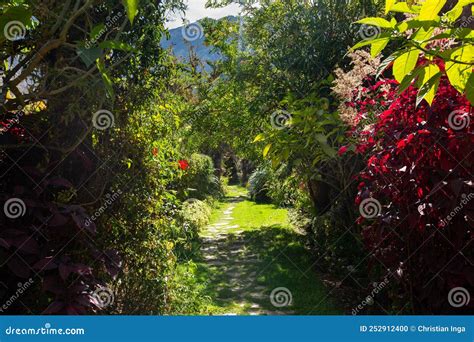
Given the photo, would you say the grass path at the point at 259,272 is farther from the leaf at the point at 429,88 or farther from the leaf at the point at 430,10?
the leaf at the point at 430,10

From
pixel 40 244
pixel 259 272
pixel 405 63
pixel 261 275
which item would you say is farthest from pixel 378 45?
pixel 259 272

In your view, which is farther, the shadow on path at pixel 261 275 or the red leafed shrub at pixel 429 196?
the shadow on path at pixel 261 275

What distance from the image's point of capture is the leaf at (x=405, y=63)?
118 centimetres

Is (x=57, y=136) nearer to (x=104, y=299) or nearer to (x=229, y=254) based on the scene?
(x=104, y=299)

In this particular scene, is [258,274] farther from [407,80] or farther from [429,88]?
[407,80]

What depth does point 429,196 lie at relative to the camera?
2.88m

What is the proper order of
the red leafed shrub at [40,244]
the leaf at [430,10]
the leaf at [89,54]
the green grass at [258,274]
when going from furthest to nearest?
1. the green grass at [258,274]
2. the red leafed shrub at [40,244]
3. the leaf at [89,54]
4. the leaf at [430,10]

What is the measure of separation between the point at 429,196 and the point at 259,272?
413cm

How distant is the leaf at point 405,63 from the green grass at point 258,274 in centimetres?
385

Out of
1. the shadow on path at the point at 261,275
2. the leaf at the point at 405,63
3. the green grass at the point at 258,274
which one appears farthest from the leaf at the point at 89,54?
the shadow on path at the point at 261,275

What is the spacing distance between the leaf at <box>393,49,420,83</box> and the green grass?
385 cm

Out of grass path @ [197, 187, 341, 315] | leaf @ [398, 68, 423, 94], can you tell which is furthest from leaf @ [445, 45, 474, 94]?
grass path @ [197, 187, 341, 315]

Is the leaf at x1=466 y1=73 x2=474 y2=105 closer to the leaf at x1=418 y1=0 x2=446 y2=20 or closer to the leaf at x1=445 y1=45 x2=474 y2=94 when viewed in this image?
the leaf at x1=445 y1=45 x2=474 y2=94

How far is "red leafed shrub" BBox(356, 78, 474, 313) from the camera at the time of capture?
108 inches
